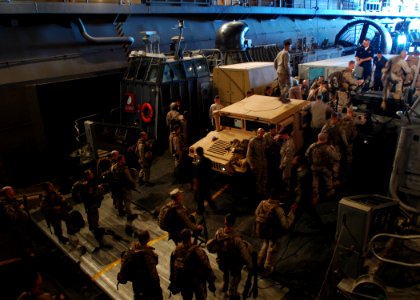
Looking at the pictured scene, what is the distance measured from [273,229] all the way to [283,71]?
7.04 m

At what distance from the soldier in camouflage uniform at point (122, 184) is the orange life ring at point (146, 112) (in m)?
4.01

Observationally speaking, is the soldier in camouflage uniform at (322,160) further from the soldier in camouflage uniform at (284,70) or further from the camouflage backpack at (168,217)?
the soldier in camouflage uniform at (284,70)

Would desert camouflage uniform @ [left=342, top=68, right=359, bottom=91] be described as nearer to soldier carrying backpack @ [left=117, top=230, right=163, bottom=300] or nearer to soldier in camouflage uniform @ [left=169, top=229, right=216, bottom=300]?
soldier in camouflage uniform @ [left=169, top=229, right=216, bottom=300]

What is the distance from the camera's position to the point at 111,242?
800cm

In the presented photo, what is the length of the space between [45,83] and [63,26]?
295cm

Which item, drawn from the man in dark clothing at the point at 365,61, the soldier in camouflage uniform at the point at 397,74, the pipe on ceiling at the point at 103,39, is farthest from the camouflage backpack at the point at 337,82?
the pipe on ceiling at the point at 103,39

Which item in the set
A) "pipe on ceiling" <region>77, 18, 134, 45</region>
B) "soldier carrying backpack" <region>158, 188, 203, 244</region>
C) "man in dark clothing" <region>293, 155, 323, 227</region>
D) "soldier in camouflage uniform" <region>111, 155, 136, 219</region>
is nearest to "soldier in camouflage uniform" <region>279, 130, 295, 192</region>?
"man in dark clothing" <region>293, 155, 323, 227</region>

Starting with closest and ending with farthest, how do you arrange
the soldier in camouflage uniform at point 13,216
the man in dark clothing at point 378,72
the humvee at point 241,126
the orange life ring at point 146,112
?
1. the soldier in camouflage uniform at point 13,216
2. the humvee at point 241,126
3. the man in dark clothing at point 378,72
4. the orange life ring at point 146,112

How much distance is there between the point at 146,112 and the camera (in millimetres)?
12375

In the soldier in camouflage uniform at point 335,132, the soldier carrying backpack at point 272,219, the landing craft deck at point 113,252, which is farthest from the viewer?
the soldier in camouflage uniform at point 335,132

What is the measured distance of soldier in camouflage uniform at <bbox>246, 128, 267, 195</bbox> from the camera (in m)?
8.13

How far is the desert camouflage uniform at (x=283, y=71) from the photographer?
11.5 meters

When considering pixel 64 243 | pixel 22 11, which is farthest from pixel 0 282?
pixel 22 11

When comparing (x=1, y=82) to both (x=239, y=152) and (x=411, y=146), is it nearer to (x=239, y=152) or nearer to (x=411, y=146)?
(x=239, y=152)
